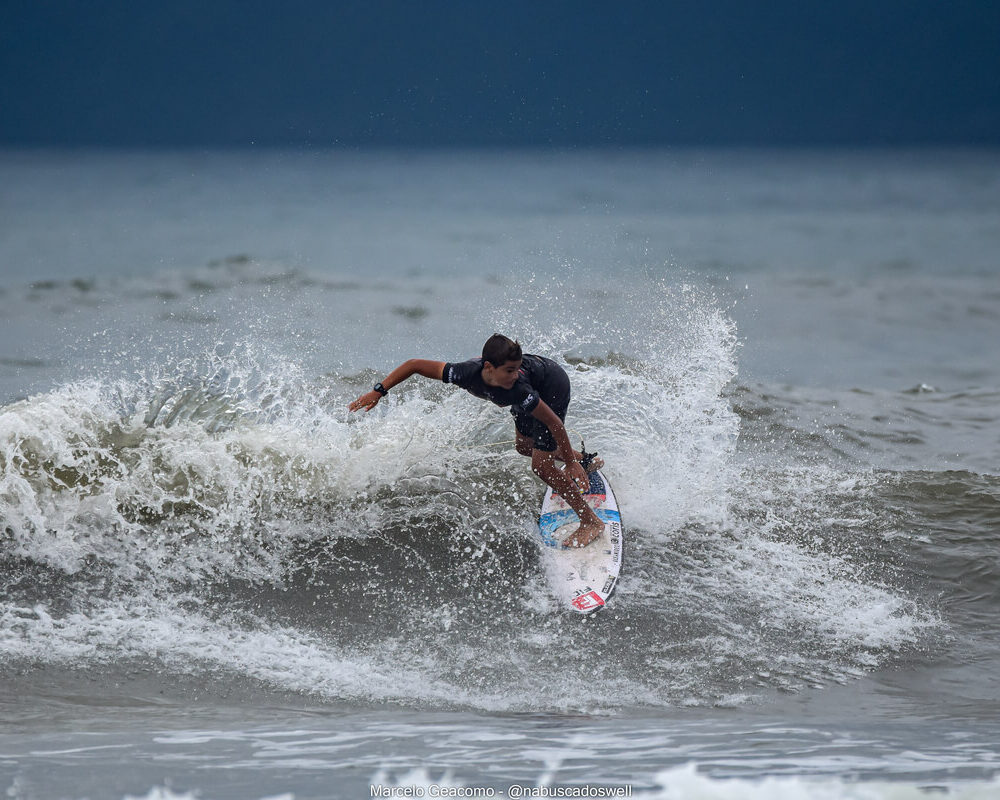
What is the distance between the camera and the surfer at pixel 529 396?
4969 millimetres

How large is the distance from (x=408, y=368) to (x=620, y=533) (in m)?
1.63

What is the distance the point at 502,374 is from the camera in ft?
16.2

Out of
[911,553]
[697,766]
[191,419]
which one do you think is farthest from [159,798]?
[911,553]

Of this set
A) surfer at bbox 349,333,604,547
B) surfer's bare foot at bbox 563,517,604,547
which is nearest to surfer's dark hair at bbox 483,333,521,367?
surfer at bbox 349,333,604,547

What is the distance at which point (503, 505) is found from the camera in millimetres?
6074

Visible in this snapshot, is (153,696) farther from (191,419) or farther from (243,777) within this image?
(191,419)

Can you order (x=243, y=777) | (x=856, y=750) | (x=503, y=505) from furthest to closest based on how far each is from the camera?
(x=503, y=505) < (x=856, y=750) < (x=243, y=777)

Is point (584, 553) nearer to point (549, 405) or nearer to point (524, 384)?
point (549, 405)

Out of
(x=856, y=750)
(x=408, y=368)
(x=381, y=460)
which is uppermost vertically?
(x=408, y=368)

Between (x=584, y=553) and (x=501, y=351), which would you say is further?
(x=584, y=553)

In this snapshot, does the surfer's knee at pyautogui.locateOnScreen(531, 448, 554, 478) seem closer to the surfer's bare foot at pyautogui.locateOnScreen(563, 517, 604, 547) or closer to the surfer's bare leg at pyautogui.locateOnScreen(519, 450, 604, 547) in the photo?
the surfer's bare leg at pyautogui.locateOnScreen(519, 450, 604, 547)

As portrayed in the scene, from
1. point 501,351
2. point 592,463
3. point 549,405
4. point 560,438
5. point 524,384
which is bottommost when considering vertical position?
point 592,463

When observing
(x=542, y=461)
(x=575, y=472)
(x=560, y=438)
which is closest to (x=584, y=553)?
(x=575, y=472)

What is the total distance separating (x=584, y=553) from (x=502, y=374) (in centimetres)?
125
